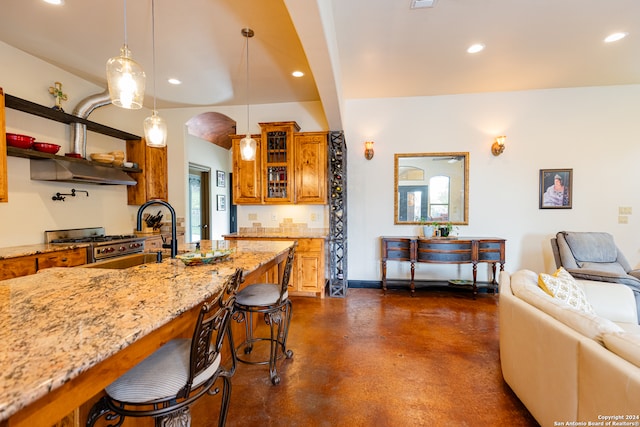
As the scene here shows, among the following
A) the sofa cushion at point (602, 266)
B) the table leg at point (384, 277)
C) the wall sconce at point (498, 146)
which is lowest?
the table leg at point (384, 277)

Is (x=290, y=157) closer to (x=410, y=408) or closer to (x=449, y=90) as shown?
(x=449, y=90)

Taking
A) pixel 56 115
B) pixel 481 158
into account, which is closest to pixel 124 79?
pixel 56 115

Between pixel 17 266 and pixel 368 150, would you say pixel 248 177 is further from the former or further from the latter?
pixel 17 266

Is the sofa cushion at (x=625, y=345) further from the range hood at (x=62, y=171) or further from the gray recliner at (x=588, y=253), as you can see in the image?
the range hood at (x=62, y=171)

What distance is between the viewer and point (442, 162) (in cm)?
427

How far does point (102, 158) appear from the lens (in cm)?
369

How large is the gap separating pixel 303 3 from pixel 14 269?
3.25 m

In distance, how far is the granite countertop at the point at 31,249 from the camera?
2520mm

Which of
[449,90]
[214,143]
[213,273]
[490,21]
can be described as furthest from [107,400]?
[214,143]

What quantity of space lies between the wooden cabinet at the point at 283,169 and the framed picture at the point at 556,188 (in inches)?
123

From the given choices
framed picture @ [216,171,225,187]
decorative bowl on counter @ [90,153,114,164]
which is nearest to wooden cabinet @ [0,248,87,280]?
decorative bowl on counter @ [90,153,114,164]

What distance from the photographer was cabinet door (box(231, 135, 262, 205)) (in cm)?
421

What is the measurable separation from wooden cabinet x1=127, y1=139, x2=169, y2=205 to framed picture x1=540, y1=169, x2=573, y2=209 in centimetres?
572

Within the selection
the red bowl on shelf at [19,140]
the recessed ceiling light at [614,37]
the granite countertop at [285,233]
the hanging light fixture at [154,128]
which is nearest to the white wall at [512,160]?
the granite countertop at [285,233]
